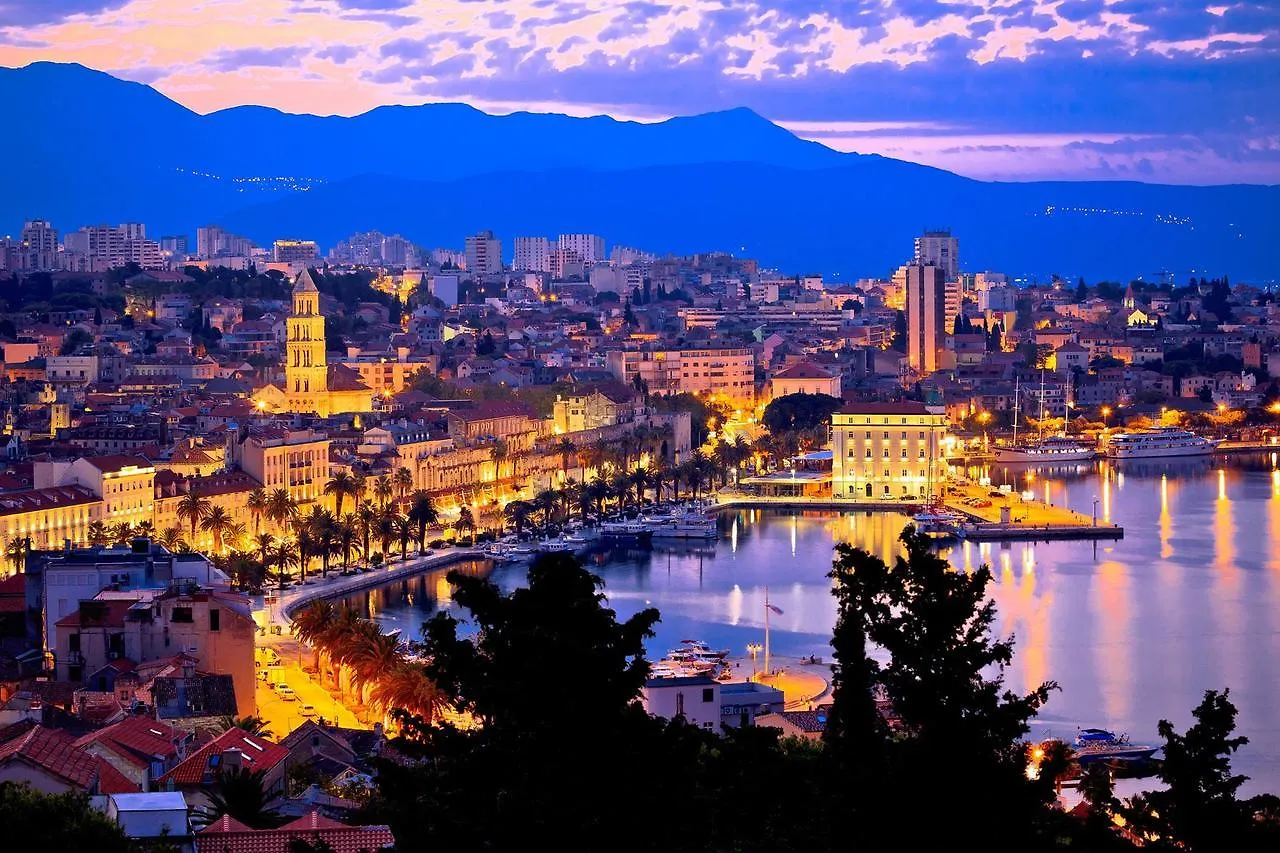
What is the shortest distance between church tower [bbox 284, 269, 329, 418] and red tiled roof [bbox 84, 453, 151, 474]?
10364 mm

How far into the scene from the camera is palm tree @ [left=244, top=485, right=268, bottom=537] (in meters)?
24.0

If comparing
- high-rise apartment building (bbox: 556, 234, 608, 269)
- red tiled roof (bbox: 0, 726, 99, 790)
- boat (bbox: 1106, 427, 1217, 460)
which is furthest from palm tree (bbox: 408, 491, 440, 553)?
high-rise apartment building (bbox: 556, 234, 608, 269)

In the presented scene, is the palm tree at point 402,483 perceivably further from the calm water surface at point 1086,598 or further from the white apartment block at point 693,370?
the white apartment block at point 693,370

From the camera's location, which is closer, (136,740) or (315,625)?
(136,740)

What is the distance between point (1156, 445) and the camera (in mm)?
41469

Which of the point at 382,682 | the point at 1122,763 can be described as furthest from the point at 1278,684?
the point at 382,682

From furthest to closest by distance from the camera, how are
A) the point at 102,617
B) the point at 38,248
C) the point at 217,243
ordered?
the point at 217,243 < the point at 38,248 < the point at 102,617

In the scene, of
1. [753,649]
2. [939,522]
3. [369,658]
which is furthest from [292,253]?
[369,658]

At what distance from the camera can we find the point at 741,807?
8.02 metres

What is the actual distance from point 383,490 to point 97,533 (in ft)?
20.8

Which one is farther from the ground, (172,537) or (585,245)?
(585,245)

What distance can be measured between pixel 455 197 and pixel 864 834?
130m

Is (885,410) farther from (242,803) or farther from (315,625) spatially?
(242,803)

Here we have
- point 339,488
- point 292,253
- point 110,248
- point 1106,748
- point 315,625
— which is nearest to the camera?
point 1106,748
